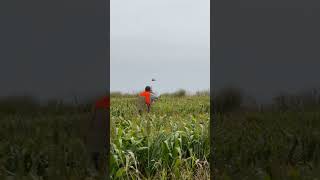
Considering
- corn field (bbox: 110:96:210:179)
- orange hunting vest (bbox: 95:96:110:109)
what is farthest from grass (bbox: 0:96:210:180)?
orange hunting vest (bbox: 95:96:110:109)

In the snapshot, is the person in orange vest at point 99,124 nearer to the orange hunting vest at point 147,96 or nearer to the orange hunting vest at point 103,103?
the orange hunting vest at point 103,103

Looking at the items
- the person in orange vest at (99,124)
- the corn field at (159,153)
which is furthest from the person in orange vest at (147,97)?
the person in orange vest at (99,124)

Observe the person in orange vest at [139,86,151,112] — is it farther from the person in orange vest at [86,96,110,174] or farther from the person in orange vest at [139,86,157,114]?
the person in orange vest at [86,96,110,174]

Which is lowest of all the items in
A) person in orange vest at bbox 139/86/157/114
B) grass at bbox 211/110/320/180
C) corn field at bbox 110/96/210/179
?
Answer: corn field at bbox 110/96/210/179

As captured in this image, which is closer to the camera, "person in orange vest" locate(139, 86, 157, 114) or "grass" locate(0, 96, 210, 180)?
"grass" locate(0, 96, 210, 180)

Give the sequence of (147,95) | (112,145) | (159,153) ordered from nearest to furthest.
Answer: (112,145) → (159,153) → (147,95)

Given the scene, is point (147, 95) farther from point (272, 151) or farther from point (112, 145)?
point (272, 151)

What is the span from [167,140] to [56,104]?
8.25 ft

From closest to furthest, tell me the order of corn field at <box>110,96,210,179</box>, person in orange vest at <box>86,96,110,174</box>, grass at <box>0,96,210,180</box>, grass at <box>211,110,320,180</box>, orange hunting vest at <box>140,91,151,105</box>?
grass at <box>211,110,320,180</box> → grass at <box>0,96,210,180</box> → person in orange vest at <box>86,96,110,174</box> → corn field at <box>110,96,210,179</box> → orange hunting vest at <box>140,91,151,105</box>

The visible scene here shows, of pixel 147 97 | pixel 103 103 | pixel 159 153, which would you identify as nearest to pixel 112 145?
pixel 159 153

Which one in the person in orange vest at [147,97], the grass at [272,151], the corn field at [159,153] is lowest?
the corn field at [159,153]

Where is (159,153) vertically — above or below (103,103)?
below

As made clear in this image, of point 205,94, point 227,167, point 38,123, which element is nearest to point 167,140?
point 38,123

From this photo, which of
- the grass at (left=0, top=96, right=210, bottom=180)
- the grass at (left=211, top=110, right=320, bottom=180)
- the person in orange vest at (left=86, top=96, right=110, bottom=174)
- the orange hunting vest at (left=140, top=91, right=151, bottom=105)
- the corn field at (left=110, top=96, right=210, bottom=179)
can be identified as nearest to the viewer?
the grass at (left=211, top=110, right=320, bottom=180)
